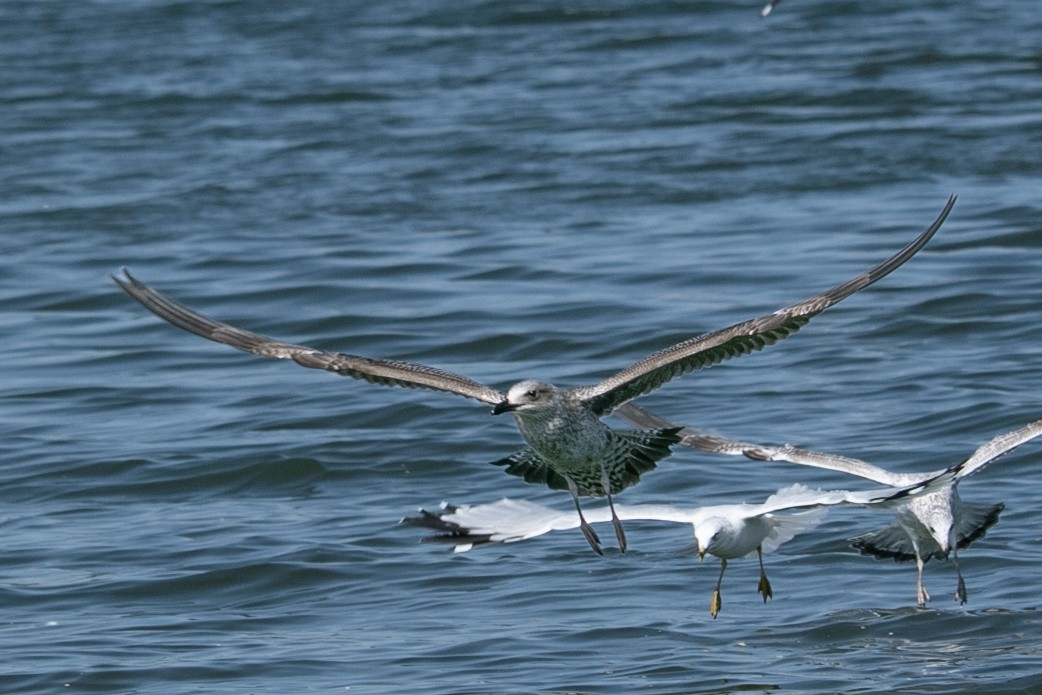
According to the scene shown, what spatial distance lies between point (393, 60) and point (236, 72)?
190cm

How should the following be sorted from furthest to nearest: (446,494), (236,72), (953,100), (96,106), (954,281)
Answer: (236,72) < (96,106) < (953,100) < (954,281) < (446,494)

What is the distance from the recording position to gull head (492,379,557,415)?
294 inches

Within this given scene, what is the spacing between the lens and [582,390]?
7.82 meters

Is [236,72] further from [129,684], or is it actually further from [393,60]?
[129,684]

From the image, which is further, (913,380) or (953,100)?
(953,100)

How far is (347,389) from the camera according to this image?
12797mm

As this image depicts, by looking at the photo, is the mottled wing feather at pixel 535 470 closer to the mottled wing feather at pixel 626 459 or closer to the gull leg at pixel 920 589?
the mottled wing feather at pixel 626 459

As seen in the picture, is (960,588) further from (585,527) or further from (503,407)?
(503,407)

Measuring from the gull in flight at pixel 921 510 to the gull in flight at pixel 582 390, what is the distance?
730 millimetres

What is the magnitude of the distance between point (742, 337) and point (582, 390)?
0.77 metres

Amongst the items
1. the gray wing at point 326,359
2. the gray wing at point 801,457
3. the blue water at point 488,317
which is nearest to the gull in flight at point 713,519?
the gray wing at point 801,457

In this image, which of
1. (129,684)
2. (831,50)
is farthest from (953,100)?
(129,684)

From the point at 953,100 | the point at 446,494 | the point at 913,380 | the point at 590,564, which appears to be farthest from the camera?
the point at 953,100

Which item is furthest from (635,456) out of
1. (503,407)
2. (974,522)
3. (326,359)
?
(974,522)
